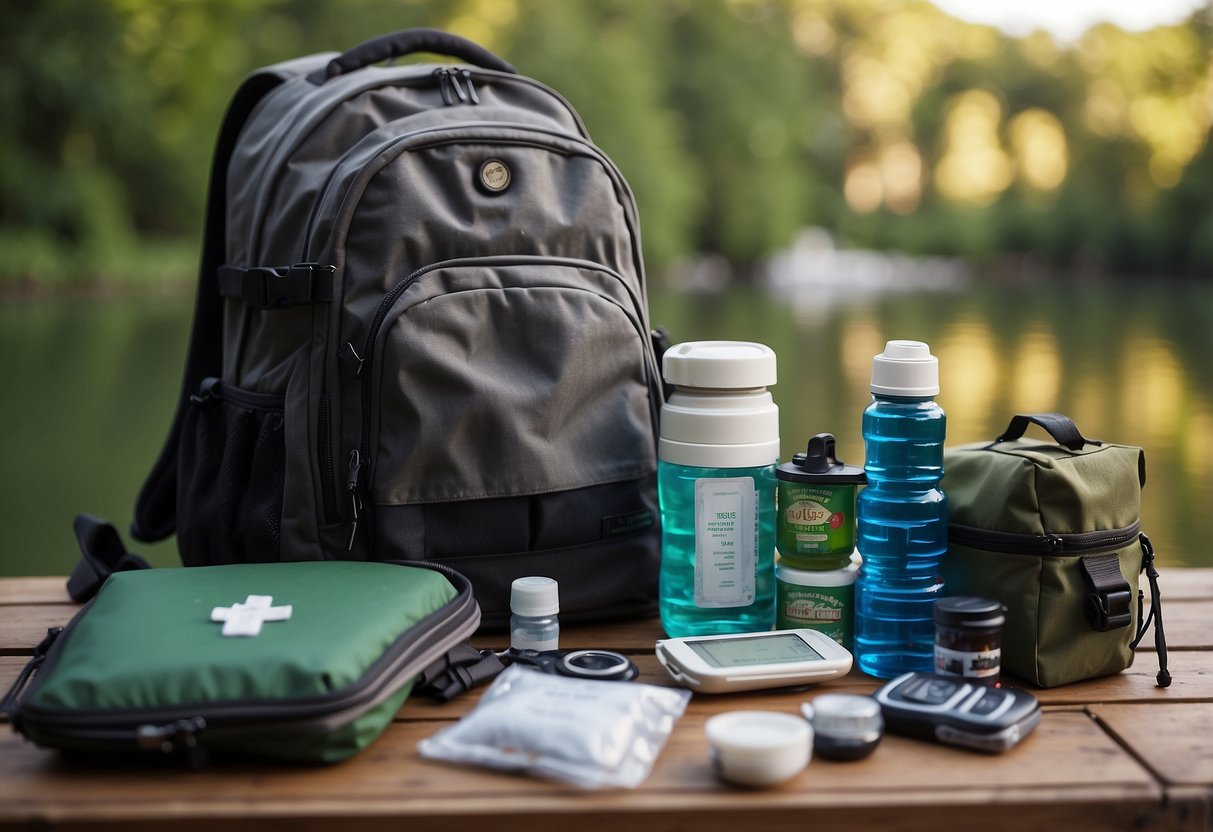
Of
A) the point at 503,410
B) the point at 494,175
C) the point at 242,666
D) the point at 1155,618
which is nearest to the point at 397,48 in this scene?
the point at 494,175

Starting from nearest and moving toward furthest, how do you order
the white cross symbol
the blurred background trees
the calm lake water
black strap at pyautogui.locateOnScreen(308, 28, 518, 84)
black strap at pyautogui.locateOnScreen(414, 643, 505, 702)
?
the white cross symbol
black strap at pyautogui.locateOnScreen(414, 643, 505, 702)
black strap at pyautogui.locateOnScreen(308, 28, 518, 84)
the calm lake water
the blurred background trees

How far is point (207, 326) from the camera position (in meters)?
1.61

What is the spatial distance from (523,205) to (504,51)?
17622mm

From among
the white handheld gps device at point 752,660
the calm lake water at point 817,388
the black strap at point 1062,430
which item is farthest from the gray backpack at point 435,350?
the calm lake water at point 817,388

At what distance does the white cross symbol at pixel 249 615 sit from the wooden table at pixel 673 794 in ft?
0.39

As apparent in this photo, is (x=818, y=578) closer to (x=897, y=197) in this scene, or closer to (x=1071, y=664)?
(x=1071, y=664)

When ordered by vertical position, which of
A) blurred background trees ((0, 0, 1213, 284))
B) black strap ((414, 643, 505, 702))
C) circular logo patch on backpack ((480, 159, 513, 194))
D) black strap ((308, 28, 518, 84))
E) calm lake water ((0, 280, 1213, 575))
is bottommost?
calm lake water ((0, 280, 1213, 575))

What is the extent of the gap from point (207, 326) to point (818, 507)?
3.07 ft

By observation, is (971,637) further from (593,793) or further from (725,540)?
(593,793)

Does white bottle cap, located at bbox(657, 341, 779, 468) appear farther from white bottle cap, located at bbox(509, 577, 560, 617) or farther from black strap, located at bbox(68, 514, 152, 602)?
black strap, located at bbox(68, 514, 152, 602)

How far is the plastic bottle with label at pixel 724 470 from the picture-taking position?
118 cm

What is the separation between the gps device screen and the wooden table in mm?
105

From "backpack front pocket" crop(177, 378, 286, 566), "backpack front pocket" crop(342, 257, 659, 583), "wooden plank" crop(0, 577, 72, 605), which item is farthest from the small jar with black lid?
"wooden plank" crop(0, 577, 72, 605)

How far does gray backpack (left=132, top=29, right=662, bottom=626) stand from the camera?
1.22 meters
